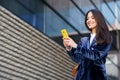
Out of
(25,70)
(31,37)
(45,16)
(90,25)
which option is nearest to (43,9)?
(45,16)

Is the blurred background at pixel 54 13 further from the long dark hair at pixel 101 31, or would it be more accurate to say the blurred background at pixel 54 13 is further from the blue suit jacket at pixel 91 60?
the blue suit jacket at pixel 91 60

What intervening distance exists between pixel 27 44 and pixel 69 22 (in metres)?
2.88

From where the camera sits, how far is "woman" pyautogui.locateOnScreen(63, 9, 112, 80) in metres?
2.32

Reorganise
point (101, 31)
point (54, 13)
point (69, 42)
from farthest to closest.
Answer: point (54, 13), point (101, 31), point (69, 42)

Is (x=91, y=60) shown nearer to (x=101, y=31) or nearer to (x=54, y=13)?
(x=101, y=31)

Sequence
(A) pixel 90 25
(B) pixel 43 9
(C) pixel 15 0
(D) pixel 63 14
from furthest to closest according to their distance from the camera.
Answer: (D) pixel 63 14
(B) pixel 43 9
(C) pixel 15 0
(A) pixel 90 25

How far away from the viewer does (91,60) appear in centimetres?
231

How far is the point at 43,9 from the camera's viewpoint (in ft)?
28.9

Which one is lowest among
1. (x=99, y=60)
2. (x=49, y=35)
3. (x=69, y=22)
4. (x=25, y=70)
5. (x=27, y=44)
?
(x=99, y=60)

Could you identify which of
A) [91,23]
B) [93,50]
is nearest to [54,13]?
[91,23]

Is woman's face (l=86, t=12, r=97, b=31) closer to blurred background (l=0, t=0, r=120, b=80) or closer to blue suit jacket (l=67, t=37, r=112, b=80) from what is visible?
blue suit jacket (l=67, t=37, r=112, b=80)

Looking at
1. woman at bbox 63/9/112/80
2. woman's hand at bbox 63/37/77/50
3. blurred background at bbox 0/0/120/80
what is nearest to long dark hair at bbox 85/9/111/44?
woman at bbox 63/9/112/80

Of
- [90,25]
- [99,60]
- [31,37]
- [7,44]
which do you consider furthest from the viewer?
[31,37]

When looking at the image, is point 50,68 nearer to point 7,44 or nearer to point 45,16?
point 45,16
